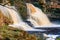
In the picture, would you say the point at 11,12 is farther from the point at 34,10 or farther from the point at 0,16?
the point at 34,10

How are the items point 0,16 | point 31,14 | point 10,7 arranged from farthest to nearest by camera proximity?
point 31,14 → point 10,7 → point 0,16

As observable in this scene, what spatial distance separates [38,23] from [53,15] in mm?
4442

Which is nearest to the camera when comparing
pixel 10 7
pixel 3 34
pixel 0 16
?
pixel 3 34

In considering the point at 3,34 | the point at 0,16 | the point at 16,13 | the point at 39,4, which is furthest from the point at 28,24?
the point at 3,34

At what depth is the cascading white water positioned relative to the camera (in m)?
21.3

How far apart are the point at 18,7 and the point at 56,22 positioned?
4002 millimetres

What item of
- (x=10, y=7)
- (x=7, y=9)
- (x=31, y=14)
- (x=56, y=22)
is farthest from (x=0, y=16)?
(x=56, y=22)

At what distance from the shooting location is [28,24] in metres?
19.2

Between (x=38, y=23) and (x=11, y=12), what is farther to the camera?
(x=38, y=23)

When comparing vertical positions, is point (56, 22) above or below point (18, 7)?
below

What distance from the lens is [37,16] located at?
72.2ft

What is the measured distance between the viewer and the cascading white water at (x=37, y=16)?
2130 cm

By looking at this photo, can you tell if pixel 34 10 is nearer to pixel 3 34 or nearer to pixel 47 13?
pixel 47 13

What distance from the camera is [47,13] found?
986 inches
